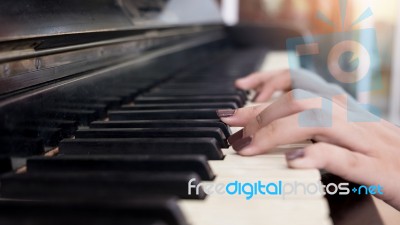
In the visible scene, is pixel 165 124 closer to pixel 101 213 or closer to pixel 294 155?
pixel 294 155

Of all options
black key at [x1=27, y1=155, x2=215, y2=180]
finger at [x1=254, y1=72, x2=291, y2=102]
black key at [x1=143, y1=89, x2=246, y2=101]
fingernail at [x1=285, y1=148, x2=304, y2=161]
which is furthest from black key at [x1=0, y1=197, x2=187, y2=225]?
finger at [x1=254, y1=72, x2=291, y2=102]

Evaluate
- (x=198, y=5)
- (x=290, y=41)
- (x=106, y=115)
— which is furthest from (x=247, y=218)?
(x=290, y=41)

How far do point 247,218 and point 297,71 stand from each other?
2.77 feet

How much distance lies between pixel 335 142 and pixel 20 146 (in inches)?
18.8

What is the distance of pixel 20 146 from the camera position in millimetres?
660

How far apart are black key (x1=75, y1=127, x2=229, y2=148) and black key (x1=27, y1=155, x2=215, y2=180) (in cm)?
15

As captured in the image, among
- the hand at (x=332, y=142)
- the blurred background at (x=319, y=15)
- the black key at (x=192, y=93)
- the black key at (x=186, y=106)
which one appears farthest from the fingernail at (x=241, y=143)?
the blurred background at (x=319, y=15)

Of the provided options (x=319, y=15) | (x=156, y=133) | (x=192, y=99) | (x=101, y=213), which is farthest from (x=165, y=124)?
(x=319, y=15)

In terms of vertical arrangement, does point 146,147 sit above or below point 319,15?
below

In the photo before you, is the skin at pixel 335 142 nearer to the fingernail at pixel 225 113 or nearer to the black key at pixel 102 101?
the fingernail at pixel 225 113

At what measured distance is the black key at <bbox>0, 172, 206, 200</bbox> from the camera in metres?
0.54

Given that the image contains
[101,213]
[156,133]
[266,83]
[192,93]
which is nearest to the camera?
[101,213]

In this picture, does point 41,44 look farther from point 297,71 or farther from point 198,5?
point 198,5

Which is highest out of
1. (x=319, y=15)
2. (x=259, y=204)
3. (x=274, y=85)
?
(x=319, y=15)
